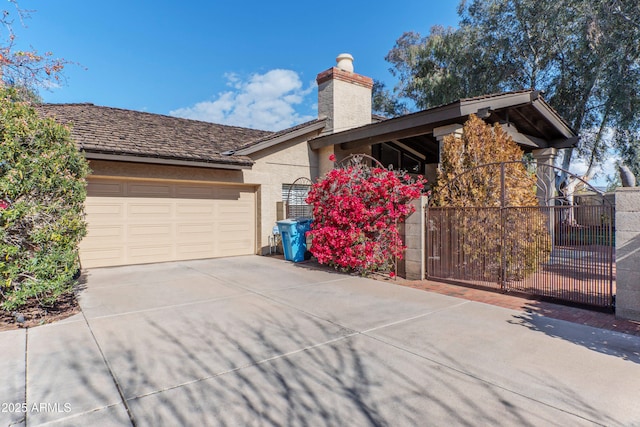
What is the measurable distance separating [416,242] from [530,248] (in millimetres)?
2034

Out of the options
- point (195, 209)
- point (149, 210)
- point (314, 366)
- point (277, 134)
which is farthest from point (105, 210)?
point (314, 366)

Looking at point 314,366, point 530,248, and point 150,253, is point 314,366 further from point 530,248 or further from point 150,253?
point 150,253

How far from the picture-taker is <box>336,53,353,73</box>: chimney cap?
41.1 ft

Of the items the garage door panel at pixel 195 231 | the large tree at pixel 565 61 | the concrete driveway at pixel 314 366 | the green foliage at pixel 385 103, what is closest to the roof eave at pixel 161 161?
the garage door panel at pixel 195 231

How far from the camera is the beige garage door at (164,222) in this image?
8.73m

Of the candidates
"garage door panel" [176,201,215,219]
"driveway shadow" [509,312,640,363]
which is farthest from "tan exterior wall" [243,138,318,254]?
"driveway shadow" [509,312,640,363]

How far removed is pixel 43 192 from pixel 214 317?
290cm

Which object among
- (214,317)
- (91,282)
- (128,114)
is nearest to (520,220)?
(214,317)

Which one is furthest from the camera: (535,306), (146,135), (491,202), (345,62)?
(345,62)

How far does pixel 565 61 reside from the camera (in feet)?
56.3

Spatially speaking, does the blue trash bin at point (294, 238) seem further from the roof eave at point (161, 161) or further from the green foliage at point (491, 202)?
the green foliage at point (491, 202)

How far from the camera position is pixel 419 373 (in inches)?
130

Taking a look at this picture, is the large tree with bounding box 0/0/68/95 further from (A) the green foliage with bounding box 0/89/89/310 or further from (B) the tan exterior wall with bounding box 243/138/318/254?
(B) the tan exterior wall with bounding box 243/138/318/254

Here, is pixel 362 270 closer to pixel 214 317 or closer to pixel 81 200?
pixel 214 317
